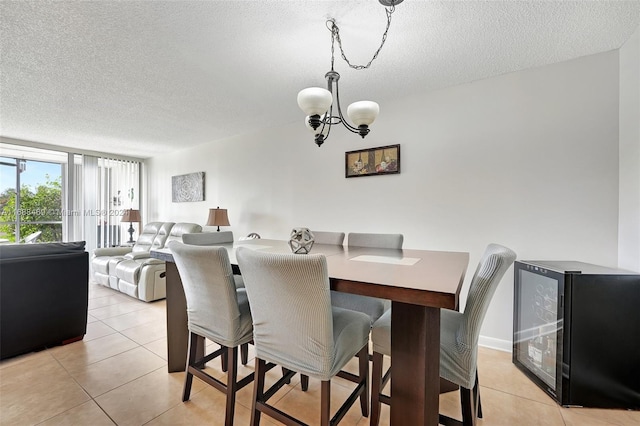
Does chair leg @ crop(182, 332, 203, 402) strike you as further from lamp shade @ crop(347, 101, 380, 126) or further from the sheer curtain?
the sheer curtain

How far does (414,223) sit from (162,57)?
8.51ft

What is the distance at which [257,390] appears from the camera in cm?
129

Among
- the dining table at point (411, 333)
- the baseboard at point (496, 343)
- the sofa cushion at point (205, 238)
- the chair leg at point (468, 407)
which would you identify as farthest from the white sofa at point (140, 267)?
the baseboard at point (496, 343)

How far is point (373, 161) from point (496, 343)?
2.03 metres

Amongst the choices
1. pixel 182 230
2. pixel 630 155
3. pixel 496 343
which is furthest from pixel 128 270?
pixel 630 155

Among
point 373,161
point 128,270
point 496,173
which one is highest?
point 373,161

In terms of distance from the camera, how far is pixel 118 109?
3125mm

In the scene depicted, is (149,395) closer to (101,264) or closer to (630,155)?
(101,264)

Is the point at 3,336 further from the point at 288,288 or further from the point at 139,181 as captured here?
the point at 139,181

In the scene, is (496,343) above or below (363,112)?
below

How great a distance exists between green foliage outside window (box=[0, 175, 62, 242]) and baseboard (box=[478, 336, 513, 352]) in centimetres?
657

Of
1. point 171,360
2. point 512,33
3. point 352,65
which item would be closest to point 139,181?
point 171,360

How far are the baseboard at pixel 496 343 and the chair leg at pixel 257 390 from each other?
2078 millimetres

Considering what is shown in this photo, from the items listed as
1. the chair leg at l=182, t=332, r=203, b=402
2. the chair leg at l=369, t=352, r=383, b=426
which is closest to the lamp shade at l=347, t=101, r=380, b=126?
the chair leg at l=369, t=352, r=383, b=426
